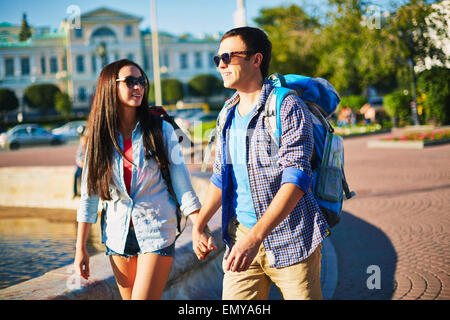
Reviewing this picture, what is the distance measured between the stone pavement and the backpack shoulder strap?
8.23ft

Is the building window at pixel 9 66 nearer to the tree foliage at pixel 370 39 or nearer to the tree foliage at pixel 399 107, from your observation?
the tree foliage at pixel 370 39

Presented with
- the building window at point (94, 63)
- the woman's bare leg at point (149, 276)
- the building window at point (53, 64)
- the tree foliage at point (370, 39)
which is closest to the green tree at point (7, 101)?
the building window at point (53, 64)

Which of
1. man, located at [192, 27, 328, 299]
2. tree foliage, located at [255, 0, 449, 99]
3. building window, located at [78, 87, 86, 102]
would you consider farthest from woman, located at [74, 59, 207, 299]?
building window, located at [78, 87, 86, 102]

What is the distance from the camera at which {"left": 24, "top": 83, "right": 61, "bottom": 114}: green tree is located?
59.7m

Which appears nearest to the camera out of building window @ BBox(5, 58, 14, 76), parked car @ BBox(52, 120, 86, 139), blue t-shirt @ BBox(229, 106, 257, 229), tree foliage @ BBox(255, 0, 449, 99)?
blue t-shirt @ BBox(229, 106, 257, 229)

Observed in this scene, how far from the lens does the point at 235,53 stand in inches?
88.4

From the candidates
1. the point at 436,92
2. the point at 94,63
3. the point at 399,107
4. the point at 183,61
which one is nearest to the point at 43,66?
the point at 94,63

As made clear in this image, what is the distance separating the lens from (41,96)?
59.8 m

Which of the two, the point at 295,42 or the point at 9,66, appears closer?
the point at 295,42

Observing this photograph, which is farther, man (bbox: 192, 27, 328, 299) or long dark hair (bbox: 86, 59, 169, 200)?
long dark hair (bbox: 86, 59, 169, 200)

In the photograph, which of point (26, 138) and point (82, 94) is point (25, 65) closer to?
point (82, 94)

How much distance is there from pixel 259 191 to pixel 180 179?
644mm

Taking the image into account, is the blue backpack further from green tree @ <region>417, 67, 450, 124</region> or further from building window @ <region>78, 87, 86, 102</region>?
building window @ <region>78, 87, 86, 102</region>

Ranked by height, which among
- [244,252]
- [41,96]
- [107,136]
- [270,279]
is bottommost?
[270,279]
